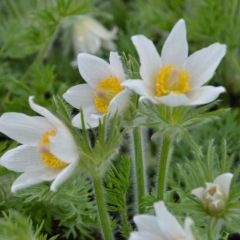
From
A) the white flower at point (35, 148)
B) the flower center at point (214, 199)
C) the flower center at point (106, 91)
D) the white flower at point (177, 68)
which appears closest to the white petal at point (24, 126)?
the white flower at point (35, 148)

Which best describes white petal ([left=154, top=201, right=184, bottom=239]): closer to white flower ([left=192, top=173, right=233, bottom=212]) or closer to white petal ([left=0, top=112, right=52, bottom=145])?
white flower ([left=192, top=173, right=233, bottom=212])

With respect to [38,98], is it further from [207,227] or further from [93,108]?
[207,227]

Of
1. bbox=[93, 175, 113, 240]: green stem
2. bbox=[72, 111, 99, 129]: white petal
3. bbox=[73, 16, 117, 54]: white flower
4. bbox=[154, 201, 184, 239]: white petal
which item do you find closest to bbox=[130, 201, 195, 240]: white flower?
bbox=[154, 201, 184, 239]: white petal

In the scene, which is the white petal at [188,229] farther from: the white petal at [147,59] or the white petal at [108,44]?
the white petal at [108,44]

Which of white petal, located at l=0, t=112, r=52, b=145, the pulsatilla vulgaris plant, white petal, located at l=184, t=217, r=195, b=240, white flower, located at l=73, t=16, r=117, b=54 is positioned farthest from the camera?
white flower, located at l=73, t=16, r=117, b=54

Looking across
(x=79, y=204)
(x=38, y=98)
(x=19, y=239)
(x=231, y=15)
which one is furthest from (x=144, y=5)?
(x=19, y=239)

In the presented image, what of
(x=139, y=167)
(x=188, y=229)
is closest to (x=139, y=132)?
(x=139, y=167)
